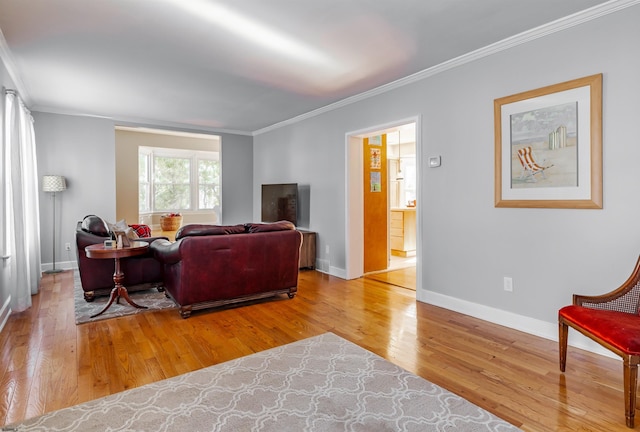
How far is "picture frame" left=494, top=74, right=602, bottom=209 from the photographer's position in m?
2.58

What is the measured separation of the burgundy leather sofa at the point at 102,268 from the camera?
148 inches

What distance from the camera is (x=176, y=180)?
938cm

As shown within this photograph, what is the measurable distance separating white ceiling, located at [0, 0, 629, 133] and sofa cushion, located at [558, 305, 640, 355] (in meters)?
2.14

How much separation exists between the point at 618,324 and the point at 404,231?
15.5 ft

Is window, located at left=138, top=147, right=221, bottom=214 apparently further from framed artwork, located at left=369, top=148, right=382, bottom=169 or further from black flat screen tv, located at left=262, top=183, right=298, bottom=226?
framed artwork, located at left=369, top=148, right=382, bottom=169

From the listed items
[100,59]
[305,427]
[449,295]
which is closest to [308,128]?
[100,59]

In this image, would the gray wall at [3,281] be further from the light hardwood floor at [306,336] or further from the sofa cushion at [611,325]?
the sofa cushion at [611,325]

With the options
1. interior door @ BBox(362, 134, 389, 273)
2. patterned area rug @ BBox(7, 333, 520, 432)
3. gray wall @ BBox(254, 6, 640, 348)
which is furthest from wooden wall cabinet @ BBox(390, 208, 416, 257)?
patterned area rug @ BBox(7, 333, 520, 432)

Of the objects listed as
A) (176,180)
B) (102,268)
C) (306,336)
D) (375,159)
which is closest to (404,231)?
(375,159)

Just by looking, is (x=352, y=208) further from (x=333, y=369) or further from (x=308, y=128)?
(x=333, y=369)

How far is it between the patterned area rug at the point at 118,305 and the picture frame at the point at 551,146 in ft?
11.8

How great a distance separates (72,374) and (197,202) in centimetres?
778

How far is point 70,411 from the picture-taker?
6.08ft

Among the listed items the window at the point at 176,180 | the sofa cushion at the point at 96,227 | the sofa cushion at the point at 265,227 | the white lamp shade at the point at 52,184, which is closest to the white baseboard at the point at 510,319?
the sofa cushion at the point at 265,227
